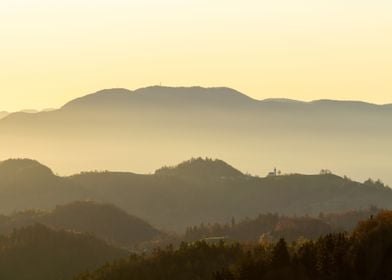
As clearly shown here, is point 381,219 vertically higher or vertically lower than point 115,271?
higher

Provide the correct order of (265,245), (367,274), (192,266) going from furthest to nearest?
(192,266) → (265,245) → (367,274)

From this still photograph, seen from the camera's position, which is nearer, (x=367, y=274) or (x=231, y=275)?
(x=367, y=274)

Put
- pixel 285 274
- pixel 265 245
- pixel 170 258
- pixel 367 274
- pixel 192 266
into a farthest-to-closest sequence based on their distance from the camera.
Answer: pixel 170 258, pixel 192 266, pixel 265 245, pixel 285 274, pixel 367 274

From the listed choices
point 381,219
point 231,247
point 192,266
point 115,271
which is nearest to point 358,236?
point 381,219

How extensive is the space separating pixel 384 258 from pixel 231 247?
78.2 m

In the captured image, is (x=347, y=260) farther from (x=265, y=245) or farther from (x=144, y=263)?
(x=144, y=263)

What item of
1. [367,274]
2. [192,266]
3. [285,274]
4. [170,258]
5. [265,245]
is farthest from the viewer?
[170,258]

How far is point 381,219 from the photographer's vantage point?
8662 cm

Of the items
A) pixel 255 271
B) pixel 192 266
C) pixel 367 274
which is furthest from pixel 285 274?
pixel 192 266

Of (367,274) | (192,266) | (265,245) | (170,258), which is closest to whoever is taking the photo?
(367,274)

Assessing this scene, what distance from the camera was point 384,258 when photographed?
75688 millimetres

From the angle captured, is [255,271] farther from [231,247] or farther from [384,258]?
[231,247]

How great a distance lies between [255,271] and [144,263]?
7073cm

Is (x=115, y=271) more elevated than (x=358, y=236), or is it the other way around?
(x=358, y=236)
